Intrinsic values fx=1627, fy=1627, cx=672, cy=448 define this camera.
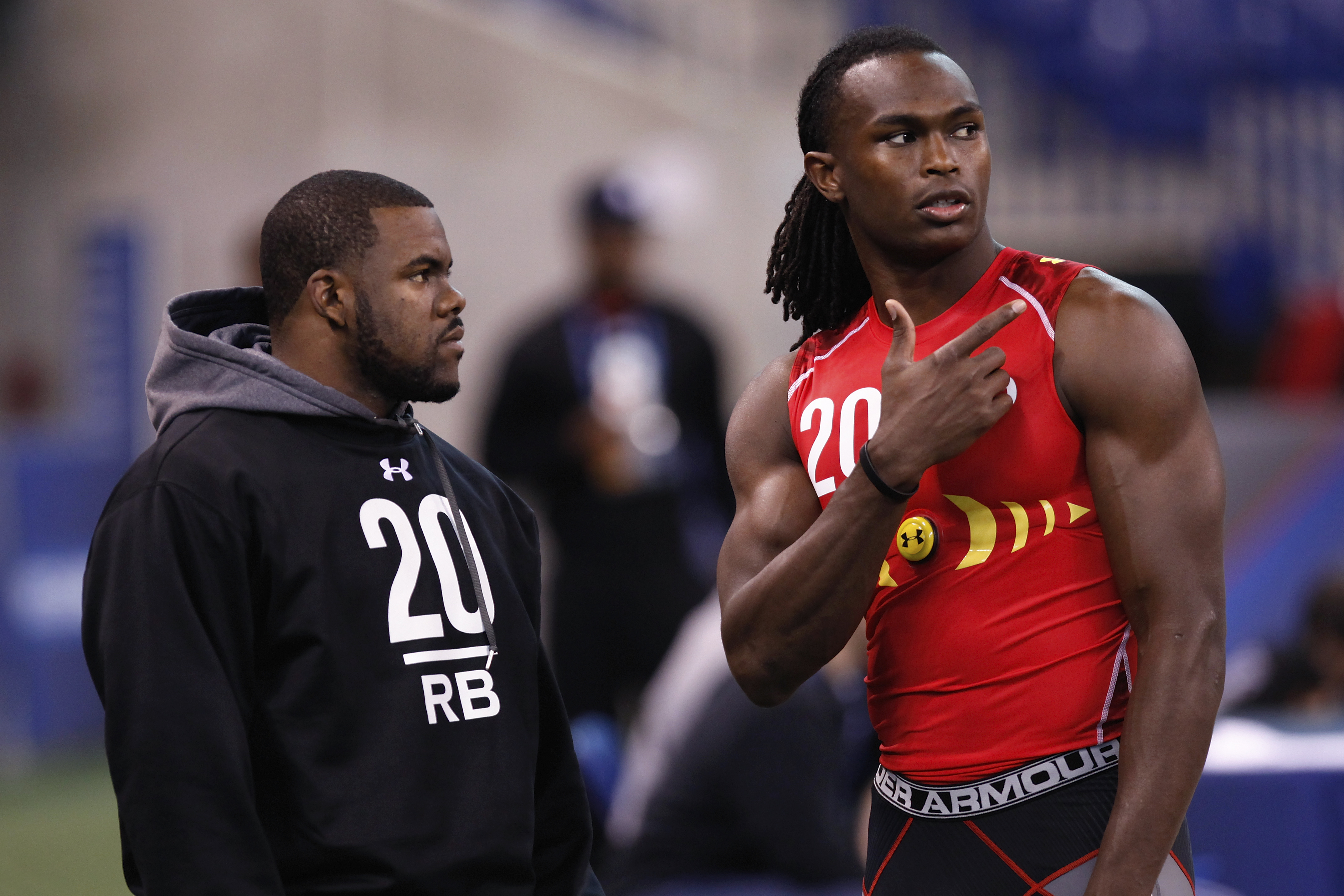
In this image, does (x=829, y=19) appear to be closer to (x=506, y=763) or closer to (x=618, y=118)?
(x=618, y=118)

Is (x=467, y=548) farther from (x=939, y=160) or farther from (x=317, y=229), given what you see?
(x=939, y=160)

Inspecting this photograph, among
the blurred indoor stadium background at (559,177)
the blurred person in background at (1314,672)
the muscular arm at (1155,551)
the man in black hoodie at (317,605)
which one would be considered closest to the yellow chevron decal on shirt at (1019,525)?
→ the muscular arm at (1155,551)

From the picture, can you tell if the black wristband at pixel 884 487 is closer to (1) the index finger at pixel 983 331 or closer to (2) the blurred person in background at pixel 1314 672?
(1) the index finger at pixel 983 331

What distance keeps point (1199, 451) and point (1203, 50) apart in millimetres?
10361

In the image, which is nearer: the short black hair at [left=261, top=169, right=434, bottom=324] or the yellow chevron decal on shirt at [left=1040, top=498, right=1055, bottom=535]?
the yellow chevron decal on shirt at [left=1040, top=498, right=1055, bottom=535]

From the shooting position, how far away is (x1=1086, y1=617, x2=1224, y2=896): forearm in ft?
7.44

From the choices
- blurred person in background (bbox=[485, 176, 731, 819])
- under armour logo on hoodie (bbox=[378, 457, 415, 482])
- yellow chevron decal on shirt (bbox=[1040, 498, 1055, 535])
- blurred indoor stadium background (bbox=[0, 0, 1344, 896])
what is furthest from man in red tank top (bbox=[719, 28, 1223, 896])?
blurred indoor stadium background (bbox=[0, 0, 1344, 896])

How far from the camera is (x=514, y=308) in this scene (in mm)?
10086

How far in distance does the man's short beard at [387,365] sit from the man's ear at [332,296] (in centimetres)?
2

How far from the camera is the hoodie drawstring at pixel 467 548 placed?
262 centimetres

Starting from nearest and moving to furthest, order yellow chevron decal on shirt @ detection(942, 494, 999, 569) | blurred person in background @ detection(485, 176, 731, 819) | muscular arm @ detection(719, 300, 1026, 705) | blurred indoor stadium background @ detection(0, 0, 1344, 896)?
muscular arm @ detection(719, 300, 1026, 705)
yellow chevron decal on shirt @ detection(942, 494, 999, 569)
blurred person in background @ detection(485, 176, 731, 819)
blurred indoor stadium background @ detection(0, 0, 1344, 896)

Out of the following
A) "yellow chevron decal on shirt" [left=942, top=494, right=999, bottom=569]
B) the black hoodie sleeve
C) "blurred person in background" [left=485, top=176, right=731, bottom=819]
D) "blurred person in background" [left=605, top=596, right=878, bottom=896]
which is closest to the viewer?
the black hoodie sleeve

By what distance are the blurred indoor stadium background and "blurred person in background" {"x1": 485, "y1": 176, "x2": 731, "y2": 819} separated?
5.67 ft

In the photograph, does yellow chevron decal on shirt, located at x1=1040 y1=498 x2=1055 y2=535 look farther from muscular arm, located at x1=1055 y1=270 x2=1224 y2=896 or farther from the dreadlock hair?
the dreadlock hair
